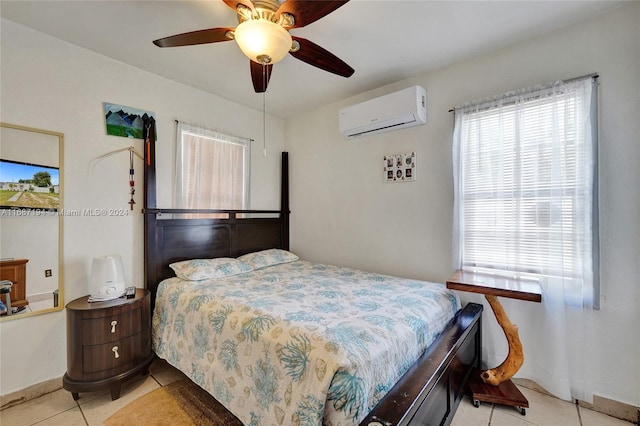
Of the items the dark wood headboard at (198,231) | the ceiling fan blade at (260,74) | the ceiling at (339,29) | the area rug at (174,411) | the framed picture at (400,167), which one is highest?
the ceiling at (339,29)

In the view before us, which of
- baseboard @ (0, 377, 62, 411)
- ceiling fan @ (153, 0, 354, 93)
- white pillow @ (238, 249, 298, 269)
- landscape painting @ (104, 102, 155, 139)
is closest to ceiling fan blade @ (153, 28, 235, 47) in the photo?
ceiling fan @ (153, 0, 354, 93)

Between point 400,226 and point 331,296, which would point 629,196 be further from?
point 331,296

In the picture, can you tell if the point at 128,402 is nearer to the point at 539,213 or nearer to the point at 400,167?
the point at 400,167

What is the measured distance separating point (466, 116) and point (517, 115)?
1.15 feet

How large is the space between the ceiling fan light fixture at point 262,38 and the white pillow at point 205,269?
1.76 meters

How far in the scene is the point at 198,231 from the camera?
9.10 ft

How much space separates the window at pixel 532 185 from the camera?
5.82 ft

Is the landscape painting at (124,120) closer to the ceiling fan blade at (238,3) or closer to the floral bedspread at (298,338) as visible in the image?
the floral bedspread at (298,338)

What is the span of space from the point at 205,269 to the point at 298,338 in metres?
1.43

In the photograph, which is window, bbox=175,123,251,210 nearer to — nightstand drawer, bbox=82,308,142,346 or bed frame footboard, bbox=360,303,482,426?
nightstand drawer, bbox=82,308,142,346

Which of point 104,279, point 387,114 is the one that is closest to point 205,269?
point 104,279

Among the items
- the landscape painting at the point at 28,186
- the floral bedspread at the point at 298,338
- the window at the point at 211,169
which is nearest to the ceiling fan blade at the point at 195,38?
the window at the point at 211,169

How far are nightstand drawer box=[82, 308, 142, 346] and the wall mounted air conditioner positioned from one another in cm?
244

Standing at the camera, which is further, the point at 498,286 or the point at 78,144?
the point at 78,144
